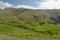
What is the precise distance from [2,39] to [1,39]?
1.32ft

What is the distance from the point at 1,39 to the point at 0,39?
0.33 metres

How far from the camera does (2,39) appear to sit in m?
45.5

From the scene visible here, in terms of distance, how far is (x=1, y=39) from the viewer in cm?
4519

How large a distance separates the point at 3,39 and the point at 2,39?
0.28 metres

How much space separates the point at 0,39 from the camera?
4494cm

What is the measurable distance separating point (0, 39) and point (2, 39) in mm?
729

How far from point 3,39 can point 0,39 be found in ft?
2.85

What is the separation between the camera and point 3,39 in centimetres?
4547

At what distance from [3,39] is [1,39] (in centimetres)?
55
